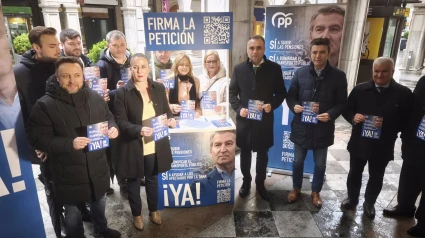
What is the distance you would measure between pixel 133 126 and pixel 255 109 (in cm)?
140

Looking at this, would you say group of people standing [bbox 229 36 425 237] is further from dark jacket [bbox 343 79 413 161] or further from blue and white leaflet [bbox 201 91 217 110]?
blue and white leaflet [bbox 201 91 217 110]

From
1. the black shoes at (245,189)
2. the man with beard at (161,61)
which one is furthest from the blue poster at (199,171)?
the man with beard at (161,61)

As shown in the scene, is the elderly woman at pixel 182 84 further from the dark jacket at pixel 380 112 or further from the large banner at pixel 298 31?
the dark jacket at pixel 380 112

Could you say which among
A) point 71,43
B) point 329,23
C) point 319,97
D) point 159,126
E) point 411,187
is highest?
point 329,23

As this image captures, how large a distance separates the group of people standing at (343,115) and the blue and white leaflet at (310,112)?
4 centimetres

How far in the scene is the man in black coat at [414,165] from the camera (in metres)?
3.01

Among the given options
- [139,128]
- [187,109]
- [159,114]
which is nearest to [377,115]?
[187,109]

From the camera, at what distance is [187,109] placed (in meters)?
3.41

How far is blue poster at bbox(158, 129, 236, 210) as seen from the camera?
3.53 meters

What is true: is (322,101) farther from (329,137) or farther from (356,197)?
(356,197)

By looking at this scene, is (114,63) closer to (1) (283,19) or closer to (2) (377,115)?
(1) (283,19)

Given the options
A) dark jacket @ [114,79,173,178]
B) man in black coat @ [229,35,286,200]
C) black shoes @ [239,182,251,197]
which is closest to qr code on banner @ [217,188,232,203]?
black shoes @ [239,182,251,197]

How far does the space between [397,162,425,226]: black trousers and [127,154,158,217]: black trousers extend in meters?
2.88

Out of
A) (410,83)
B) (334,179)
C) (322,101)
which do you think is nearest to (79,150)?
(322,101)
